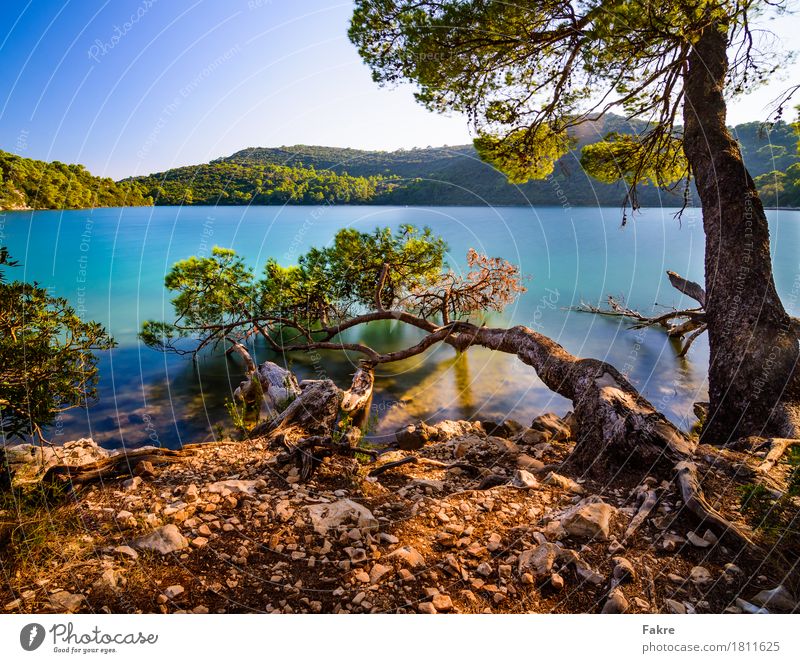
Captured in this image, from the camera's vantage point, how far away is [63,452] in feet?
18.9

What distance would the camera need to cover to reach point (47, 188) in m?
9.26

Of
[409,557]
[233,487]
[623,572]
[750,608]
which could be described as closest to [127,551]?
[233,487]

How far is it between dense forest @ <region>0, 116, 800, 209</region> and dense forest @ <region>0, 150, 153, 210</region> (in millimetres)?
38

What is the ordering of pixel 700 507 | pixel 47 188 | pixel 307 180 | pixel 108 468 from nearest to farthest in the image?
pixel 700 507 → pixel 108 468 → pixel 47 188 → pixel 307 180

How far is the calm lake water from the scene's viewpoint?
9.69m

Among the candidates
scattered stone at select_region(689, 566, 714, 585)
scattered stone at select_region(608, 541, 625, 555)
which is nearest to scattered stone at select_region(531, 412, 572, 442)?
scattered stone at select_region(608, 541, 625, 555)

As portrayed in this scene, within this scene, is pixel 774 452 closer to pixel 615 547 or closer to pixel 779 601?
pixel 779 601

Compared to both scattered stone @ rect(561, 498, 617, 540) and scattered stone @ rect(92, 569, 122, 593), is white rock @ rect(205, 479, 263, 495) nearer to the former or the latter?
scattered stone @ rect(92, 569, 122, 593)

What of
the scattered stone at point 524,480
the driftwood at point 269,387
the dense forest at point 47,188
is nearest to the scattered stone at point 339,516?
the scattered stone at point 524,480

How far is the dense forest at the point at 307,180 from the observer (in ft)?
26.5

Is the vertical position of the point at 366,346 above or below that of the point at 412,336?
above

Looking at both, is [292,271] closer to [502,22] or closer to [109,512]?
[502,22]

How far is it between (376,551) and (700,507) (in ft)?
8.76

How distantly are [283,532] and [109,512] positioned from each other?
5.16 feet
